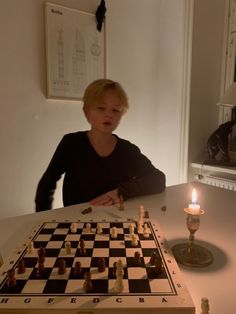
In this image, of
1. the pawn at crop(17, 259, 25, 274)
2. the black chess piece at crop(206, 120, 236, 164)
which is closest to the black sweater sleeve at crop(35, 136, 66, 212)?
the pawn at crop(17, 259, 25, 274)

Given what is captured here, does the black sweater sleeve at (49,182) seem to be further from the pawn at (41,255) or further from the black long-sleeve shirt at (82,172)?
the pawn at (41,255)

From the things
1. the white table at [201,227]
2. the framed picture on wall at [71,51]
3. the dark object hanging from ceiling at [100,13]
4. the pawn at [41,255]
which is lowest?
the white table at [201,227]

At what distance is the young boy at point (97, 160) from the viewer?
4.84 ft

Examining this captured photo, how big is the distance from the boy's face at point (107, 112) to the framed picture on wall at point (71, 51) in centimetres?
91

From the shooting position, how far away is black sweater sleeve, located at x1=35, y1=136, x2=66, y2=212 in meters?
1.52

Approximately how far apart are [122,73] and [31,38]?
0.86m

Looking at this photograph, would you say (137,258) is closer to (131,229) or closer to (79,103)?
(131,229)

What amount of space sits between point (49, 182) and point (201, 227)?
815 millimetres

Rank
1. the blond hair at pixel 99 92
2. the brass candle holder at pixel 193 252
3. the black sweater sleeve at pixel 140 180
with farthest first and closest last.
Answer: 1. the blond hair at pixel 99 92
2. the black sweater sleeve at pixel 140 180
3. the brass candle holder at pixel 193 252

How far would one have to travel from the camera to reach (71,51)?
2.35 meters

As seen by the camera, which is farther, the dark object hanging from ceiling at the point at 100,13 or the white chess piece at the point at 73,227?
the dark object hanging from ceiling at the point at 100,13

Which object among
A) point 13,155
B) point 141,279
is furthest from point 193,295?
point 13,155

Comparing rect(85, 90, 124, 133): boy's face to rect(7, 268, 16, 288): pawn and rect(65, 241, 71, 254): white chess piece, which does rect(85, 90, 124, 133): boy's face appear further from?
rect(7, 268, 16, 288): pawn

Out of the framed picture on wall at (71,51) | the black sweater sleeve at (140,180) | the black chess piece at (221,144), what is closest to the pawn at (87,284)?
the black sweater sleeve at (140,180)
